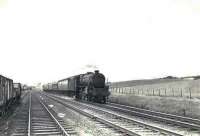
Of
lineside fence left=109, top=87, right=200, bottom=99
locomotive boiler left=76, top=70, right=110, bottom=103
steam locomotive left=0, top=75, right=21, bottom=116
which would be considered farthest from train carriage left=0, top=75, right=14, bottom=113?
lineside fence left=109, top=87, right=200, bottom=99

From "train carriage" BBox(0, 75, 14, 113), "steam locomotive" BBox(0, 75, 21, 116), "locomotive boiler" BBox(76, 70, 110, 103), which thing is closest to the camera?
"train carriage" BBox(0, 75, 14, 113)

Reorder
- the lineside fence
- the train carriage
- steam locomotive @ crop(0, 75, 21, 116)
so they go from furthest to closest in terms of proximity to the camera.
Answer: the lineside fence
steam locomotive @ crop(0, 75, 21, 116)
the train carriage

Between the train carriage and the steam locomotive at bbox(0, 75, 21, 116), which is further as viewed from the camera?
the steam locomotive at bbox(0, 75, 21, 116)

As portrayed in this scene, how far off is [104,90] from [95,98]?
5.09 ft

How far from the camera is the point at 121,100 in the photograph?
4259 centimetres

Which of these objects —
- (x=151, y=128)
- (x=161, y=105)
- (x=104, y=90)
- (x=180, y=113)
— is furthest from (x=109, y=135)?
(x=104, y=90)

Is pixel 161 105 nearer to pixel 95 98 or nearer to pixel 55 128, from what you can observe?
pixel 95 98

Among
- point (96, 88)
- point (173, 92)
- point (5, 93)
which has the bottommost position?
point (173, 92)

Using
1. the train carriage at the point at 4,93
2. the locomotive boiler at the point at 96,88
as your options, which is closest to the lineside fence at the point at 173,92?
the locomotive boiler at the point at 96,88

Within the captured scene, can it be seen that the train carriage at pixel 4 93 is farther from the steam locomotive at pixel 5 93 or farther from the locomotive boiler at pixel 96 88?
the locomotive boiler at pixel 96 88

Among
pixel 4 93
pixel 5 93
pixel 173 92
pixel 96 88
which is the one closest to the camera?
pixel 4 93

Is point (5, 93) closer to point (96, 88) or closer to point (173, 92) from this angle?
point (96, 88)

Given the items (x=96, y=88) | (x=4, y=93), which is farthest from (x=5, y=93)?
(x=96, y=88)

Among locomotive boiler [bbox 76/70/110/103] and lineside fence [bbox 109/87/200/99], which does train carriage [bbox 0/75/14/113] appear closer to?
locomotive boiler [bbox 76/70/110/103]
